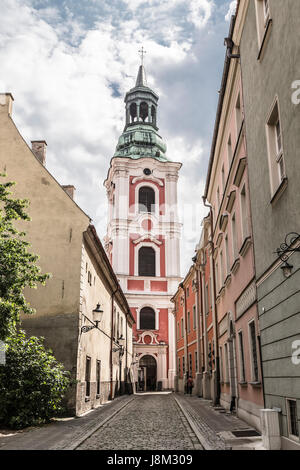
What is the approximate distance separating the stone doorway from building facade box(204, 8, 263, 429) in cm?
2489

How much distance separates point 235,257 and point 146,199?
3493 centimetres

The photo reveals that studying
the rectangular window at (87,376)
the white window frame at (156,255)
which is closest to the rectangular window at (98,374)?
the rectangular window at (87,376)

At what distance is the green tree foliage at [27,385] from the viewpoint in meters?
12.1

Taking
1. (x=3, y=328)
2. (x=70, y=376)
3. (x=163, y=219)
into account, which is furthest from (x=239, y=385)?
(x=163, y=219)

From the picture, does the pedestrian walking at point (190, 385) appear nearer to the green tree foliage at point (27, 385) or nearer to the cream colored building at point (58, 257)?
the cream colored building at point (58, 257)

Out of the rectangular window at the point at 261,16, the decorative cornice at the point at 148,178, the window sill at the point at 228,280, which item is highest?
the decorative cornice at the point at 148,178

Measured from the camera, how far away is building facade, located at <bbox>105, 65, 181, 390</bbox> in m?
44.2

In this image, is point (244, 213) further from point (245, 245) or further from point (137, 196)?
point (137, 196)

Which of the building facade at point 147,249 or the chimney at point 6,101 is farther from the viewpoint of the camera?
the building facade at point 147,249

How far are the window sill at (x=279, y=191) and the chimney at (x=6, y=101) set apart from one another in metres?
11.1

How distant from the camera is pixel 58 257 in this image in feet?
51.3

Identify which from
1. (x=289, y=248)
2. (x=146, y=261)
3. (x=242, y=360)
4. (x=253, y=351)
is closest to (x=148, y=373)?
(x=146, y=261)

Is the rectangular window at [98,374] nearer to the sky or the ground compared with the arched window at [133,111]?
nearer to the ground
